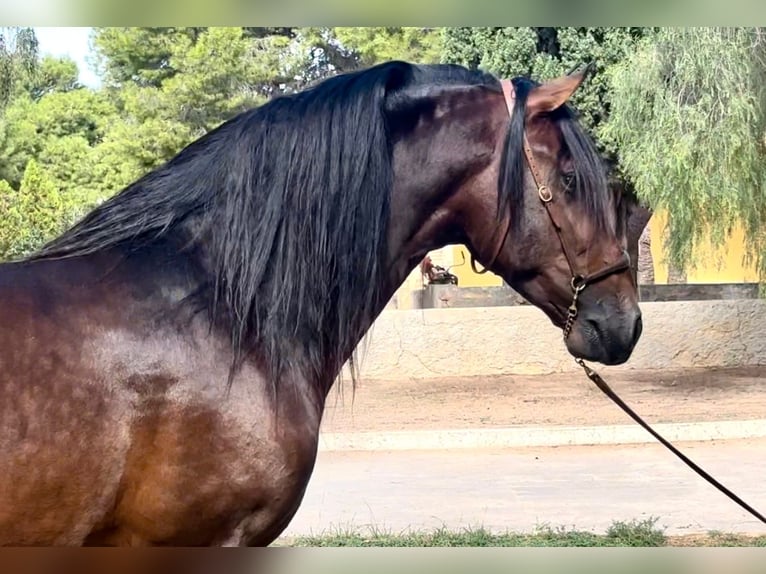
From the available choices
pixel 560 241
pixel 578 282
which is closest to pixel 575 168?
pixel 560 241

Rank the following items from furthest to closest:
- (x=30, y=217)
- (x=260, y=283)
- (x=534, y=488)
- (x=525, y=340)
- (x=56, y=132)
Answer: (x=56, y=132)
(x=30, y=217)
(x=525, y=340)
(x=534, y=488)
(x=260, y=283)

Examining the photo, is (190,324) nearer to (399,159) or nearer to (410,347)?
(399,159)

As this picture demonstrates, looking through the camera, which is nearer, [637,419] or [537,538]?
[637,419]

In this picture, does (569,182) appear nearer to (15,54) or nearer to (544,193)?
(544,193)

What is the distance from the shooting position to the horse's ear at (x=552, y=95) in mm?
2195

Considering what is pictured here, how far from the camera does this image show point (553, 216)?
7.27 ft

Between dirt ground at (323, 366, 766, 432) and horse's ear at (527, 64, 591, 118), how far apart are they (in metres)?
6.09

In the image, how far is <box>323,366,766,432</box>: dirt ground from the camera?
8945mm

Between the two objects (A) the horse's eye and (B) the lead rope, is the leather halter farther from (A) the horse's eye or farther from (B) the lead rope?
(B) the lead rope

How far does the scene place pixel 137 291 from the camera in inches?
79.4

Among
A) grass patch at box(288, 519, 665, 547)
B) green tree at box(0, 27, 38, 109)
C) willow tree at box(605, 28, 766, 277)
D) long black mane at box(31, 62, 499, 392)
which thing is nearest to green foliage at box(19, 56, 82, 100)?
green tree at box(0, 27, 38, 109)

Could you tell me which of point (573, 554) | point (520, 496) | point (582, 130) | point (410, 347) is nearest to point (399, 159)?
point (582, 130)

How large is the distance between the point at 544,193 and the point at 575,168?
0.33 feet
